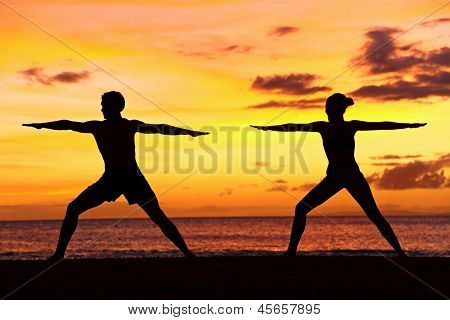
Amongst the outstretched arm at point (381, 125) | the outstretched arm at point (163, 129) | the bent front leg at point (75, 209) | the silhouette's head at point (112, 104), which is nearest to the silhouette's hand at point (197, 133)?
the outstretched arm at point (163, 129)

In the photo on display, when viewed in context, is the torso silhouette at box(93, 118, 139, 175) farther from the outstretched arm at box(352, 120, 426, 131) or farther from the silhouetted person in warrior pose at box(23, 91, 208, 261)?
the outstretched arm at box(352, 120, 426, 131)

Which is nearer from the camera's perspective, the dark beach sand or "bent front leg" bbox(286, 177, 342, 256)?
the dark beach sand

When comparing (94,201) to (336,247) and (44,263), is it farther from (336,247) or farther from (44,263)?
(336,247)

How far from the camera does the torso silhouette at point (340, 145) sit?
13.3m

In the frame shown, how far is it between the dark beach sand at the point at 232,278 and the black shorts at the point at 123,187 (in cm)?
125

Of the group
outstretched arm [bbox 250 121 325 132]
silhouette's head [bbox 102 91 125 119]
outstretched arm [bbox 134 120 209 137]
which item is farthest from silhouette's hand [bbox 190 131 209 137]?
silhouette's head [bbox 102 91 125 119]

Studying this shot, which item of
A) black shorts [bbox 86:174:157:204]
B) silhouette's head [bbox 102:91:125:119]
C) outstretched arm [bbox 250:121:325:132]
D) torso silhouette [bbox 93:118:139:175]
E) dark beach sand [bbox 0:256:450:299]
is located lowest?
dark beach sand [bbox 0:256:450:299]

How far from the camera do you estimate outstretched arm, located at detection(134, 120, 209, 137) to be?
1273cm

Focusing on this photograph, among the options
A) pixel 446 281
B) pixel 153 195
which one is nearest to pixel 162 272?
pixel 153 195

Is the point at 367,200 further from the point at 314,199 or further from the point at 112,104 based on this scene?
the point at 112,104

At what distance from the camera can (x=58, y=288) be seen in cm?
1116

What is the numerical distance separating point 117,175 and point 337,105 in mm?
3958

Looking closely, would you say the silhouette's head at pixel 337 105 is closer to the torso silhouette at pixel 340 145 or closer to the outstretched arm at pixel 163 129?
the torso silhouette at pixel 340 145

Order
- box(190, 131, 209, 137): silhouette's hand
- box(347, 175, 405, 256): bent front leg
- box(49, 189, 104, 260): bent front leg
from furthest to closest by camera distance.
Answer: box(347, 175, 405, 256): bent front leg → box(190, 131, 209, 137): silhouette's hand → box(49, 189, 104, 260): bent front leg
